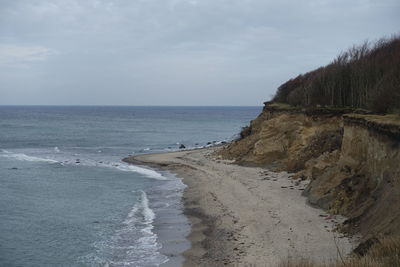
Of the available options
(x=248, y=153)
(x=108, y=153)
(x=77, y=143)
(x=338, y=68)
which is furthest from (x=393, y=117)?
(x=77, y=143)

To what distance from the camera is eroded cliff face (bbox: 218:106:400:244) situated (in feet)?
57.3

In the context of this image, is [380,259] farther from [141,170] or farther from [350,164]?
[141,170]

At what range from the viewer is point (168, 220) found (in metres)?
24.0

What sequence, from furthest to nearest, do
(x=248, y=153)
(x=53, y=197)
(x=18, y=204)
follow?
(x=248, y=153), (x=53, y=197), (x=18, y=204)

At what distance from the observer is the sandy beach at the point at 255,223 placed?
16.8 metres

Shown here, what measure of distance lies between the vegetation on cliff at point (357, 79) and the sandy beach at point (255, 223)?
684 centimetres

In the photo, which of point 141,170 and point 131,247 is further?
point 141,170

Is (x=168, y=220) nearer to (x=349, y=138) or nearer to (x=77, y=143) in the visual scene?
(x=349, y=138)

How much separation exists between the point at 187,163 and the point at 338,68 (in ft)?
51.9

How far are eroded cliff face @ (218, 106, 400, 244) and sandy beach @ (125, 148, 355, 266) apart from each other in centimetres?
94

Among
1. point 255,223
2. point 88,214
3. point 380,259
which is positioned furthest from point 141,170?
point 380,259

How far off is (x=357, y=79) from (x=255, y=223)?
17168 mm

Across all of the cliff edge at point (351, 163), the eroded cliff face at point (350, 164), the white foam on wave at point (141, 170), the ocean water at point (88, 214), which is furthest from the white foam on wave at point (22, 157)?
the cliff edge at point (351, 163)

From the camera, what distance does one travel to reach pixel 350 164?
22672 mm
